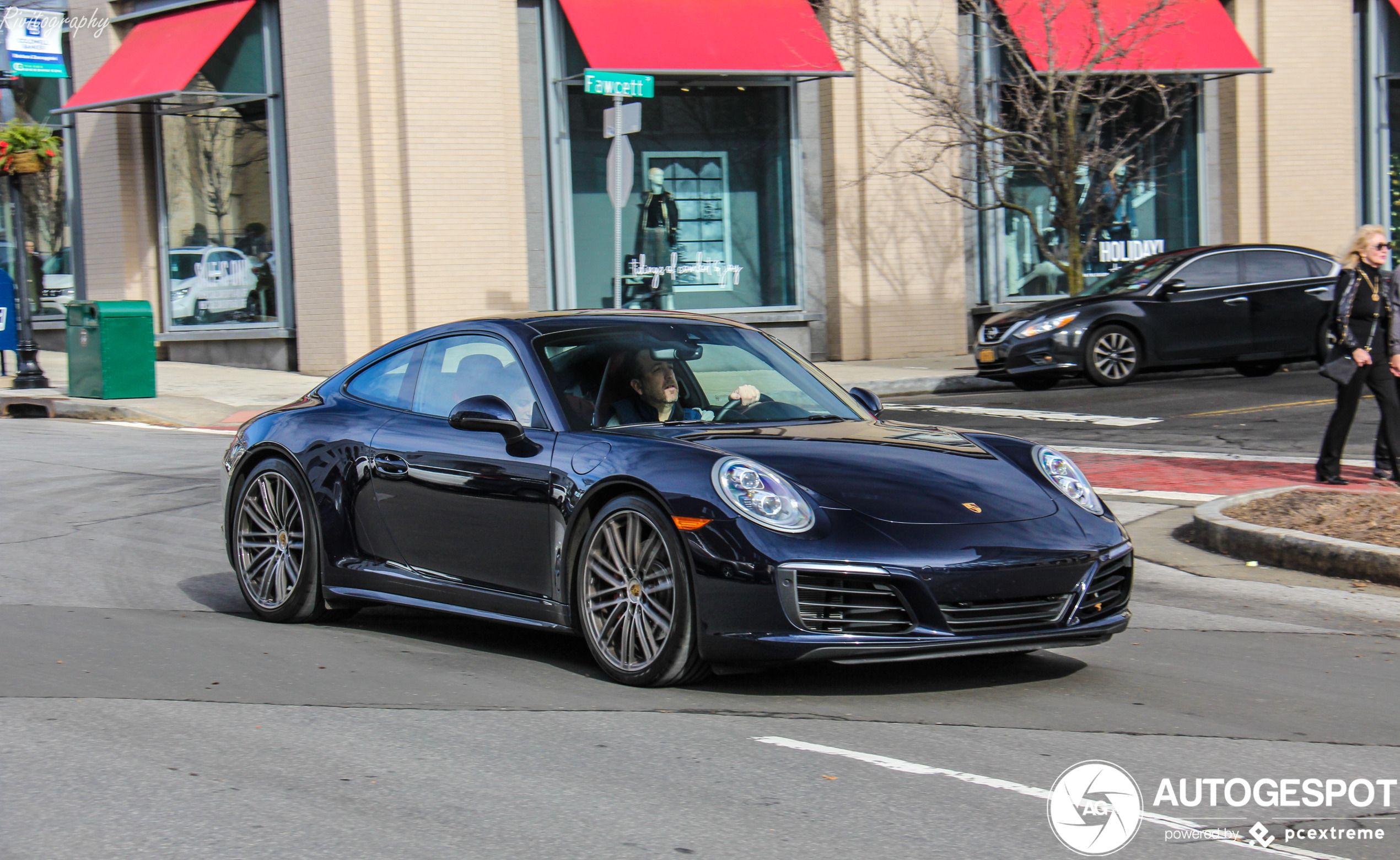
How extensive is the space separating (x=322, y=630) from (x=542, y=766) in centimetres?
253

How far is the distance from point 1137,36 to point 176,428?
13.9m

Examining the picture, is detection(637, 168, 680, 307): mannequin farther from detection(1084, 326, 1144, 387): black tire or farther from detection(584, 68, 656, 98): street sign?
detection(1084, 326, 1144, 387): black tire

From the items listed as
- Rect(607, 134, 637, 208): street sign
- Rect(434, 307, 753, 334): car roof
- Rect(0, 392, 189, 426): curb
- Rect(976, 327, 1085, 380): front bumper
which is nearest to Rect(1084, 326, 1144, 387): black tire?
Rect(976, 327, 1085, 380): front bumper

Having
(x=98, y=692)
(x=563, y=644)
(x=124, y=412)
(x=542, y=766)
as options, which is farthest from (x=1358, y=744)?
(x=124, y=412)

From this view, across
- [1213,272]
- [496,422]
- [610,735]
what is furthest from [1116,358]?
[610,735]

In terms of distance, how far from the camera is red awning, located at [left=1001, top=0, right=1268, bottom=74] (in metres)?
21.0

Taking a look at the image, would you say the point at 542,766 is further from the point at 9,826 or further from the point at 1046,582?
the point at 1046,582

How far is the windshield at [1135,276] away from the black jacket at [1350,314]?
7.21 meters

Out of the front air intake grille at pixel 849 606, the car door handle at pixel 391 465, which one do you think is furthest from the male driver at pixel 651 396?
the front air intake grille at pixel 849 606

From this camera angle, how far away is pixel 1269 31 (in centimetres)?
2411

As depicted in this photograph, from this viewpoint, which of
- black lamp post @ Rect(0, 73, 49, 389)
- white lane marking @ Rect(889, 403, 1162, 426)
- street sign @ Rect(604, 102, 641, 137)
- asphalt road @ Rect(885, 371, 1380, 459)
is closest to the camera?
asphalt road @ Rect(885, 371, 1380, 459)

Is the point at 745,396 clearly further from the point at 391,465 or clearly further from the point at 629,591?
the point at 391,465

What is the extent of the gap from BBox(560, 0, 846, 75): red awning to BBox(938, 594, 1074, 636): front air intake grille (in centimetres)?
1579

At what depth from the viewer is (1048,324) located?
17219mm
